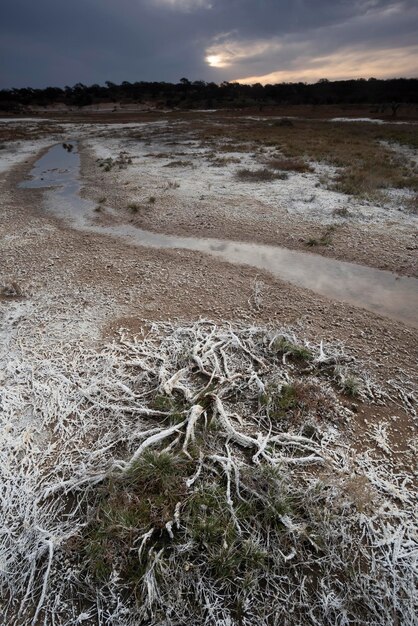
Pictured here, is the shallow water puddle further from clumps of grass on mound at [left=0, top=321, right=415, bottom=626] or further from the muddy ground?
clumps of grass on mound at [left=0, top=321, right=415, bottom=626]

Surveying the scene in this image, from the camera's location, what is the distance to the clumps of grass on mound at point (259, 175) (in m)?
17.0

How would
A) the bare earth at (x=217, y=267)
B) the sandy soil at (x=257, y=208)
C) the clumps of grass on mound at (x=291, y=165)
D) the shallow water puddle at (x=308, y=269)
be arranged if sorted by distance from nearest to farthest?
1. the bare earth at (x=217, y=267)
2. the shallow water puddle at (x=308, y=269)
3. the sandy soil at (x=257, y=208)
4. the clumps of grass on mound at (x=291, y=165)

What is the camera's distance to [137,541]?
133 inches

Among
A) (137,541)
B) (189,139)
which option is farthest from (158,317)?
(189,139)

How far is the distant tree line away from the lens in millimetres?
68875

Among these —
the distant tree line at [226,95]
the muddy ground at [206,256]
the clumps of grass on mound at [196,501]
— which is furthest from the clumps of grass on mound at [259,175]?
the distant tree line at [226,95]

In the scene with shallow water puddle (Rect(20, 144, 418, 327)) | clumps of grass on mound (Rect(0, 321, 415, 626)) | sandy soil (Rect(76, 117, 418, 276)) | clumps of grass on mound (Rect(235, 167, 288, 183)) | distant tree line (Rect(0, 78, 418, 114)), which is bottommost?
clumps of grass on mound (Rect(0, 321, 415, 626))

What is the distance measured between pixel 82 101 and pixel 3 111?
1928 centimetres

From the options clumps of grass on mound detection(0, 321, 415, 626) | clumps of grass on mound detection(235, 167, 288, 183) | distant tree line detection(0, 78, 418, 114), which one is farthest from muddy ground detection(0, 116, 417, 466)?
distant tree line detection(0, 78, 418, 114)

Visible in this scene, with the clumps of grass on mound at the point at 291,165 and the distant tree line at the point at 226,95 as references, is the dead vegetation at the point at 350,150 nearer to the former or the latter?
the clumps of grass on mound at the point at 291,165

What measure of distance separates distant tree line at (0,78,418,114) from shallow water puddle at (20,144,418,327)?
226ft

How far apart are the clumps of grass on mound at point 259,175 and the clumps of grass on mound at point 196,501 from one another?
45.5ft

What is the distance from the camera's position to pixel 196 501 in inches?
144

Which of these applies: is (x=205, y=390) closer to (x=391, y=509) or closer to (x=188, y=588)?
(x=188, y=588)
